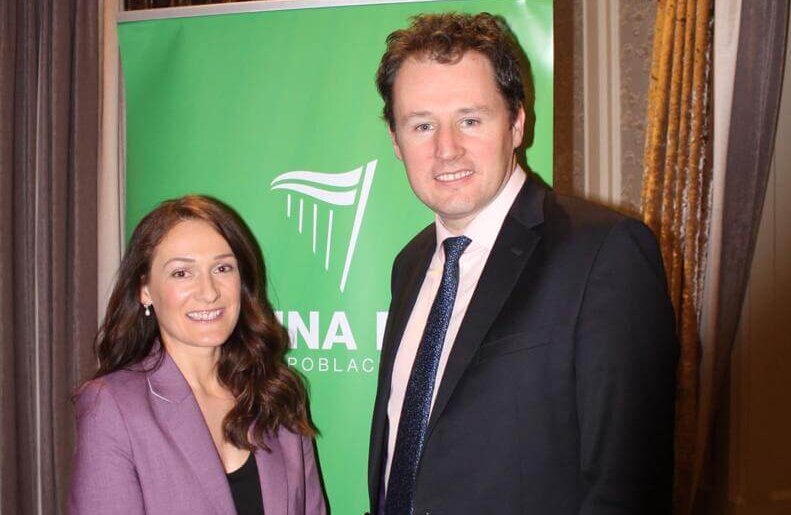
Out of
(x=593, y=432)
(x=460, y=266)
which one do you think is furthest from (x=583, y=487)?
(x=460, y=266)

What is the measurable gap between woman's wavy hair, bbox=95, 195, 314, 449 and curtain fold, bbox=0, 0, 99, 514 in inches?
33.3

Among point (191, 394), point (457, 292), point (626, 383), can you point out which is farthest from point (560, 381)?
point (191, 394)

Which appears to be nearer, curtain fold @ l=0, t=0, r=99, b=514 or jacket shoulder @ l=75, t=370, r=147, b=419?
jacket shoulder @ l=75, t=370, r=147, b=419

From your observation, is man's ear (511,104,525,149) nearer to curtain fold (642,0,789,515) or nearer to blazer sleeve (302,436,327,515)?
blazer sleeve (302,436,327,515)

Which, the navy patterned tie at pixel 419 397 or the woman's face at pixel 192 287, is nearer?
the navy patterned tie at pixel 419 397

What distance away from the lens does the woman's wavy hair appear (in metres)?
1.98

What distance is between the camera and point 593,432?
1.33 meters

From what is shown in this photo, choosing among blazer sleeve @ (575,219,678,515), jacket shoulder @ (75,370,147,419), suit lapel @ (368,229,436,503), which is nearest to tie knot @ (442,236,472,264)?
suit lapel @ (368,229,436,503)

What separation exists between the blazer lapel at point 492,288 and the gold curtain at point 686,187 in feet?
4.55

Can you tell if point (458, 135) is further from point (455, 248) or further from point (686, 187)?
point (686, 187)

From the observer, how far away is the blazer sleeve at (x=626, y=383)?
1309 mm

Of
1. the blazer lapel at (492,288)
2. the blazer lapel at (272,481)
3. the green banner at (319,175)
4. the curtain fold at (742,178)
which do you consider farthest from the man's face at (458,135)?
the curtain fold at (742,178)

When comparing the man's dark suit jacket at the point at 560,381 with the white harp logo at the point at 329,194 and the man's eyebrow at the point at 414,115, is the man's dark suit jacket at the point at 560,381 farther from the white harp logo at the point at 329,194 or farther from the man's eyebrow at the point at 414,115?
the white harp logo at the point at 329,194

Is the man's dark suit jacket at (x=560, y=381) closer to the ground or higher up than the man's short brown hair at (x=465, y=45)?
closer to the ground
